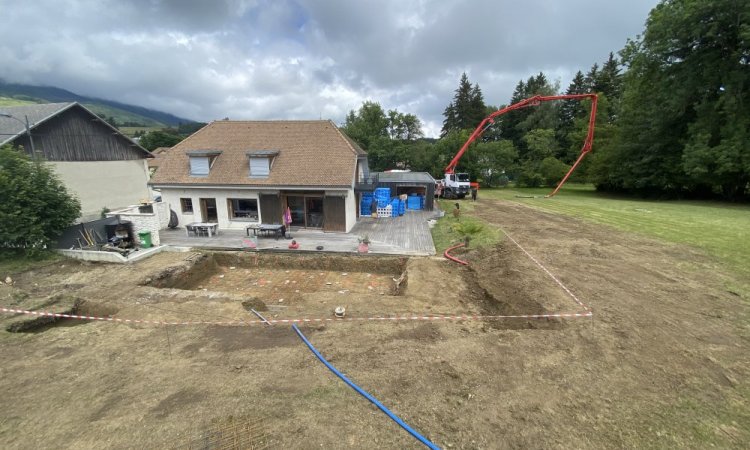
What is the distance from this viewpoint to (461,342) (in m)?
6.41

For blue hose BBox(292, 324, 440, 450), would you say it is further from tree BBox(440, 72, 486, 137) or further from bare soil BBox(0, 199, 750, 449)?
tree BBox(440, 72, 486, 137)

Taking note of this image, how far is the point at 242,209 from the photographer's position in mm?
17234

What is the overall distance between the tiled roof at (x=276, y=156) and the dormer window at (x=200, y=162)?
11.4 inches

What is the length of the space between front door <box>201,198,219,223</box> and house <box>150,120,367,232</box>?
5 cm

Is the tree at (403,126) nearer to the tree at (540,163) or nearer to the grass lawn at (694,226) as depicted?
the tree at (540,163)

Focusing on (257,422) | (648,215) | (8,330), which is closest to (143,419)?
(257,422)

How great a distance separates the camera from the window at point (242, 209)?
56.1 ft

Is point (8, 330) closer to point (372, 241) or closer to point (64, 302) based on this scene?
point (64, 302)

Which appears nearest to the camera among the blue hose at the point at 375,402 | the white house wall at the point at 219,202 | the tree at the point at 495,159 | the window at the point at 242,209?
the blue hose at the point at 375,402

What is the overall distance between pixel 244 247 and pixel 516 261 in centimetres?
1178

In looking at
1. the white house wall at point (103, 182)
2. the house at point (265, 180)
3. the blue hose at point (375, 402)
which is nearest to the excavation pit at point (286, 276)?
the house at point (265, 180)

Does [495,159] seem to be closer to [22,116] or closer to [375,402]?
[375,402]

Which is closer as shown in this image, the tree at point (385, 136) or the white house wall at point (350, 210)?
the white house wall at point (350, 210)

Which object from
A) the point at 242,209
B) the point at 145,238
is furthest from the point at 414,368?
the point at 242,209
